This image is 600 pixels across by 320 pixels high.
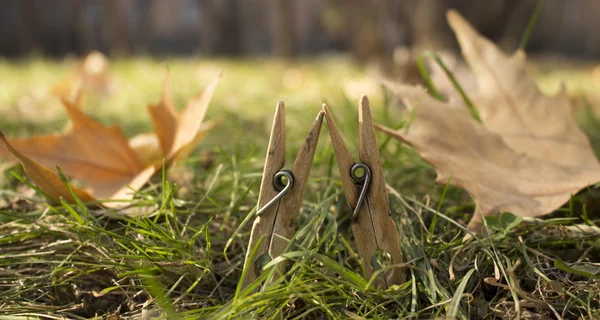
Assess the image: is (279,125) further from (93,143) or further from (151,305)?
(93,143)

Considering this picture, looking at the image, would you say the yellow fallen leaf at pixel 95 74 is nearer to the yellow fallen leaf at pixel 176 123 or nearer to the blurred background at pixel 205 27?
the yellow fallen leaf at pixel 176 123

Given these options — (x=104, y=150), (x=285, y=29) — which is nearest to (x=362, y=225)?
(x=104, y=150)

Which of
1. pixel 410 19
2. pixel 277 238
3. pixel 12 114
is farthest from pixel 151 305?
pixel 410 19

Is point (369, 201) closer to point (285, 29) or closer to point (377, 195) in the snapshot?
point (377, 195)

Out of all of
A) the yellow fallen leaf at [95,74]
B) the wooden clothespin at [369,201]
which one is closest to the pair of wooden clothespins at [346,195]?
the wooden clothespin at [369,201]

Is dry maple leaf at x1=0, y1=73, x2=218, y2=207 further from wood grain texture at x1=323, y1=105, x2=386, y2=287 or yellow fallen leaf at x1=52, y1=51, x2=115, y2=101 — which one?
yellow fallen leaf at x1=52, y1=51, x2=115, y2=101

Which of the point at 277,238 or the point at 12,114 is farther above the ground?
the point at 277,238

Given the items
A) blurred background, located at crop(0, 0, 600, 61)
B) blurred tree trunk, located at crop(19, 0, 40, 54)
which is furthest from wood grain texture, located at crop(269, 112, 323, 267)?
blurred tree trunk, located at crop(19, 0, 40, 54)
